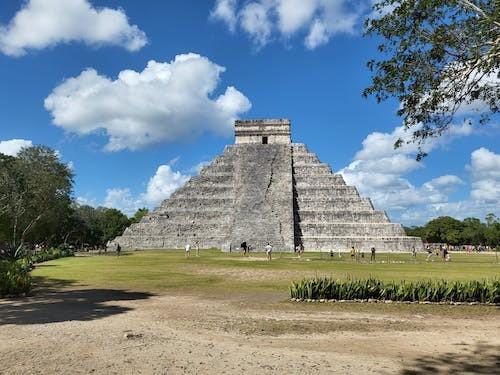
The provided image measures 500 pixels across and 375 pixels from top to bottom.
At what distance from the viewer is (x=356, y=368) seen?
674 centimetres

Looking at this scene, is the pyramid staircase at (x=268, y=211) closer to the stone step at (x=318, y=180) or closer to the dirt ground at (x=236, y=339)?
the stone step at (x=318, y=180)

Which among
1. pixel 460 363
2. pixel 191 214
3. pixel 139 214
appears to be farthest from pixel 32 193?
pixel 139 214

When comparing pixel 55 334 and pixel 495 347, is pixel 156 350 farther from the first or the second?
pixel 495 347

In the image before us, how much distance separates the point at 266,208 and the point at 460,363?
39.0m

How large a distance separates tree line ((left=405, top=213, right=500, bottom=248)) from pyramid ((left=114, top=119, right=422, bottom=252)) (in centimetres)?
5099

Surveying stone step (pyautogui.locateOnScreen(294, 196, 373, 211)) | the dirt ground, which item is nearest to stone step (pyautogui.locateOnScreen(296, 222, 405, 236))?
stone step (pyautogui.locateOnScreen(294, 196, 373, 211))

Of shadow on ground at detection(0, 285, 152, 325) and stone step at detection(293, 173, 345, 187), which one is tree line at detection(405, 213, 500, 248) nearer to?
stone step at detection(293, 173, 345, 187)

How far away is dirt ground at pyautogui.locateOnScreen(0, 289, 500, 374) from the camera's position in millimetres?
6801

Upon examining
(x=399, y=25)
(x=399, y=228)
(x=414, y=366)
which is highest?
(x=399, y=25)

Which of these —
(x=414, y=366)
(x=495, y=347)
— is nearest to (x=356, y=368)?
(x=414, y=366)

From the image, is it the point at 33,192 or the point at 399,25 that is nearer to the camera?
the point at 399,25

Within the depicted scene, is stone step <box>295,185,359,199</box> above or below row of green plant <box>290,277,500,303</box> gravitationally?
above

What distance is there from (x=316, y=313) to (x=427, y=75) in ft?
21.4

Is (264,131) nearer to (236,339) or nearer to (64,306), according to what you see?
(64,306)
